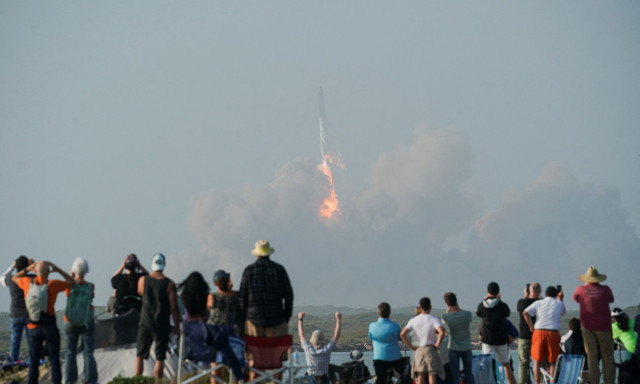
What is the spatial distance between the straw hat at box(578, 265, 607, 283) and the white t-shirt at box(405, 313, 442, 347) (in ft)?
12.0

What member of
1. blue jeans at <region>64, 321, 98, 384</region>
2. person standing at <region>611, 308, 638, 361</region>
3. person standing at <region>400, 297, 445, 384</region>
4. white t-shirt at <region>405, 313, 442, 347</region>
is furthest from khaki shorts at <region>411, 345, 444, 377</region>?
blue jeans at <region>64, 321, 98, 384</region>

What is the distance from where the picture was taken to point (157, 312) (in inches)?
494

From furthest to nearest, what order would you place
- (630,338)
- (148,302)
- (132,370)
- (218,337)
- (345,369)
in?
1. (630,338)
2. (345,369)
3. (132,370)
4. (148,302)
5. (218,337)

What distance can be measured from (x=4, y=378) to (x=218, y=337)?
5.88 m

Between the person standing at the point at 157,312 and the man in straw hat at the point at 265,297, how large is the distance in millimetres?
1289

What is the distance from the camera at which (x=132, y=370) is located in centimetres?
1388

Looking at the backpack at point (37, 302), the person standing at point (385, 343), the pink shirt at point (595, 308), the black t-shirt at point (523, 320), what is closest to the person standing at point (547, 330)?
the pink shirt at point (595, 308)

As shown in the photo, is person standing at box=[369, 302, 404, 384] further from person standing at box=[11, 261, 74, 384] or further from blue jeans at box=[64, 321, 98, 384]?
person standing at box=[11, 261, 74, 384]

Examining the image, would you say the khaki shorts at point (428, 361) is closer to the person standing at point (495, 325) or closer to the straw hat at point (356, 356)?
the person standing at point (495, 325)

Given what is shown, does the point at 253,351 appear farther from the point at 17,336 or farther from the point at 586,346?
the point at 586,346

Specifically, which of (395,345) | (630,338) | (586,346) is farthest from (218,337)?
A: (630,338)

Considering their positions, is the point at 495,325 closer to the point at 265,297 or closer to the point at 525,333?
the point at 525,333

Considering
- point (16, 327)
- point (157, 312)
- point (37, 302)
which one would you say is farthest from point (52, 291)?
point (157, 312)

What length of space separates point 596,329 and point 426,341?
147 inches
